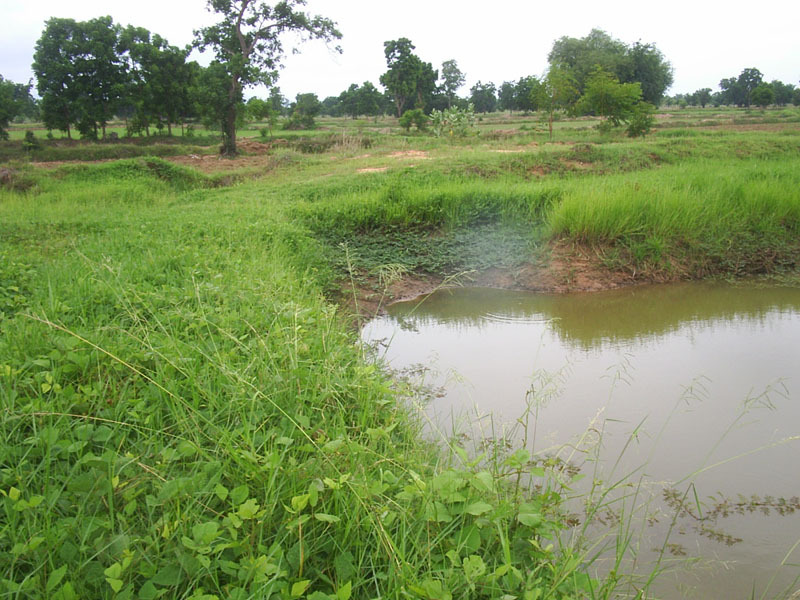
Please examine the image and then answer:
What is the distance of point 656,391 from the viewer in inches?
131

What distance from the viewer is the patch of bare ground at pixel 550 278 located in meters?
5.62

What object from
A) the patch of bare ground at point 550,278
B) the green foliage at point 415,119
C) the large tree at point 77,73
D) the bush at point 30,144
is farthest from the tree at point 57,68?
the patch of bare ground at point 550,278

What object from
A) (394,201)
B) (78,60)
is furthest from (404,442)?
(78,60)

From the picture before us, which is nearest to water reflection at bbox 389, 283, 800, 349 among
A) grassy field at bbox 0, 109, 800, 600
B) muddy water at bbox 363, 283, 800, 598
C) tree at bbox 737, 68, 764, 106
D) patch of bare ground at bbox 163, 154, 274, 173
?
muddy water at bbox 363, 283, 800, 598

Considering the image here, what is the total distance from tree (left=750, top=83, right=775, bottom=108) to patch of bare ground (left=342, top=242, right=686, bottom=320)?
48.3 metres

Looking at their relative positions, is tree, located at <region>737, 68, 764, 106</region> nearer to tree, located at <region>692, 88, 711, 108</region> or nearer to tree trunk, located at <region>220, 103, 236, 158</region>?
tree, located at <region>692, 88, 711, 108</region>

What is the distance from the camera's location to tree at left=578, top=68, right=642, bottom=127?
1747cm

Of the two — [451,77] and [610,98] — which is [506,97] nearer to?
[451,77]

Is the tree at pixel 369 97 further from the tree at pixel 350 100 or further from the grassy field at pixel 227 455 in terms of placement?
the grassy field at pixel 227 455

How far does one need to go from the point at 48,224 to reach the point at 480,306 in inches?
201

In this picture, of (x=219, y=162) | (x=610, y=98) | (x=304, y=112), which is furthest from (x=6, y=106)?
(x=610, y=98)

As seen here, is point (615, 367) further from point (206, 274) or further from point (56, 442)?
point (56, 442)

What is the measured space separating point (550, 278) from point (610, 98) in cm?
1441

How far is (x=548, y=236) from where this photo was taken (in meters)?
6.21
